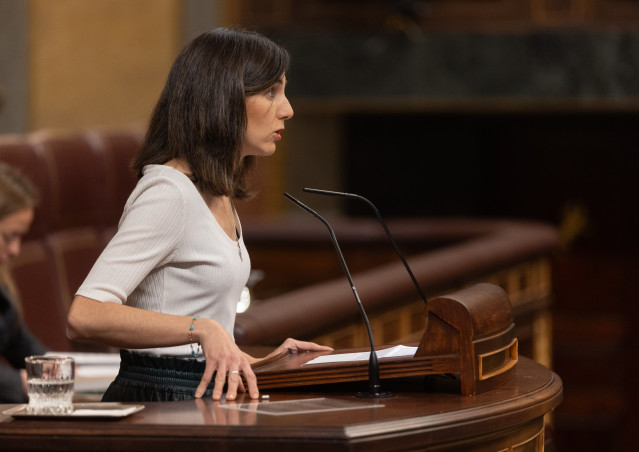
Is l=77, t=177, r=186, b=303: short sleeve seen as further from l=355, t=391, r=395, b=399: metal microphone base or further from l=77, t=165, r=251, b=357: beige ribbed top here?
l=355, t=391, r=395, b=399: metal microphone base

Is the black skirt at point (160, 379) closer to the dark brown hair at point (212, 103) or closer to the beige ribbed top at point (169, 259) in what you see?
the beige ribbed top at point (169, 259)

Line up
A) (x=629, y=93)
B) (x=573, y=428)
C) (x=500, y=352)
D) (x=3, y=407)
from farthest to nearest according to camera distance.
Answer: (x=573, y=428)
(x=629, y=93)
(x=500, y=352)
(x=3, y=407)

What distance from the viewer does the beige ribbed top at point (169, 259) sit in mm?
1992

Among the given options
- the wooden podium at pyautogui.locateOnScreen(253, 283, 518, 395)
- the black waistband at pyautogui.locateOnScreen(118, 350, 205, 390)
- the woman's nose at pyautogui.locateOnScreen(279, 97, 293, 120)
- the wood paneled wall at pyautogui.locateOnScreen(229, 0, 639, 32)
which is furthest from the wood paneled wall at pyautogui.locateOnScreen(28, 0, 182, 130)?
the wooden podium at pyautogui.locateOnScreen(253, 283, 518, 395)

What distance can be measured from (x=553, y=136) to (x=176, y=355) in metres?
6.50

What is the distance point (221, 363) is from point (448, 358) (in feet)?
1.24

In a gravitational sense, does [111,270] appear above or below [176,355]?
above

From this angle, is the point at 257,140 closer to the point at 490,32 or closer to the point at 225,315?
the point at 225,315

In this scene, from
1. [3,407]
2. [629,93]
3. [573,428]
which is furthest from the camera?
[573,428]

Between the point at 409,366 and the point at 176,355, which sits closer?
the point at 409,366

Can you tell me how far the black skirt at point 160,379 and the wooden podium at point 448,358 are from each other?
12 centimetres

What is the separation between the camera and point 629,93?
280 inches

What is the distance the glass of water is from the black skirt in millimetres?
265

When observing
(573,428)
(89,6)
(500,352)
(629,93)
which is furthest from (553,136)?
(500,352)
